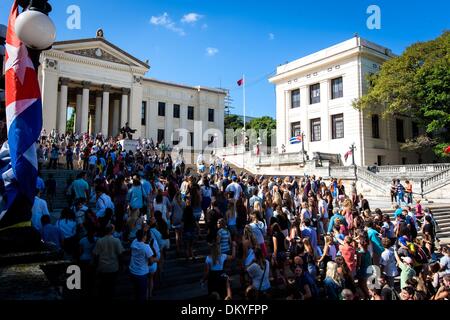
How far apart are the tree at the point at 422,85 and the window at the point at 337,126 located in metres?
3.57

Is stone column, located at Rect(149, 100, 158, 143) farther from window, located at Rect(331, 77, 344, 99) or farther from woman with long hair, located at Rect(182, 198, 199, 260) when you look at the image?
woman with long hair, located at Rect(182, 198, 199, 260)

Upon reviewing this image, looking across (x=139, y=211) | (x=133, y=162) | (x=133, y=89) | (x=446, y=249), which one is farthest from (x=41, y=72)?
(x=446, y=249)

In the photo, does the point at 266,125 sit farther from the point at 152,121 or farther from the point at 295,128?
the point at 152,121

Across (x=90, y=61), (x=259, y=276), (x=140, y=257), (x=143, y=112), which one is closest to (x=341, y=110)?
(x=143, y=112)

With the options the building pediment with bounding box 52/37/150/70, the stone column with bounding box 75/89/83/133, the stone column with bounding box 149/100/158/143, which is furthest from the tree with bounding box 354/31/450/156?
the stone column with bounding box 75/89/83/133

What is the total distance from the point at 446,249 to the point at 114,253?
7036 mm

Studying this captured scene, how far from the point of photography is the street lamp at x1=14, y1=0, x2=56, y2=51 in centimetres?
460

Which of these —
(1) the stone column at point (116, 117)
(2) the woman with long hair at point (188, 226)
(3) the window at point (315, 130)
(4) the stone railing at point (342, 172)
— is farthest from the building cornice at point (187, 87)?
(2) the woman with long hair at point (188, 226)

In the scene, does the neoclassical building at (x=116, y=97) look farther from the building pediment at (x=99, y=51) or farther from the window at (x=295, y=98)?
the window at (x=295, y=98)

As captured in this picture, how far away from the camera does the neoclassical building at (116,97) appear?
1451 inches

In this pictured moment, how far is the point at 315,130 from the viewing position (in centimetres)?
3778
